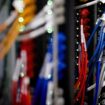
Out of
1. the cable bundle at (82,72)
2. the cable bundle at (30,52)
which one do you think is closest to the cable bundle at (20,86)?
the cable bundle at (30,52)

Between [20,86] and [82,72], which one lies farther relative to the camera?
[82,72]

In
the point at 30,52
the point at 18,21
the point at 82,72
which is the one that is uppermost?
the point at 18,21

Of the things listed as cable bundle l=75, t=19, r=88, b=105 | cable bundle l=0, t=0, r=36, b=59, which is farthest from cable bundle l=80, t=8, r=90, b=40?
cable bundle l=0, t=0, r=36, b=59

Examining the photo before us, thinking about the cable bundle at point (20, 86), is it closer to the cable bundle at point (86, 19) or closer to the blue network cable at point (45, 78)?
the blue network cable at point (45, 78)

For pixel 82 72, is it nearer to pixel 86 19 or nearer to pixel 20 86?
pixel 86 19

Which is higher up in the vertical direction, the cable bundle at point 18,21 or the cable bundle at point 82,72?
the cable bundle at point 18,21

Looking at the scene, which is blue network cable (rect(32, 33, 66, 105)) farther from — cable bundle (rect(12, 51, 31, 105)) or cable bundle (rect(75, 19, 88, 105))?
cable bundle (rect(75, 19, 88, 105))

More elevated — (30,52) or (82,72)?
(30,52)

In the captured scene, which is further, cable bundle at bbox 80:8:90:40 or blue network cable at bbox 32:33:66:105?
cable bundle at bbox 80:8:90:40

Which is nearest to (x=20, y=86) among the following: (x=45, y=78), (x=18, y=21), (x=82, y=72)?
(x=45, y=78)

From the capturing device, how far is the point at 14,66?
48.5 inches

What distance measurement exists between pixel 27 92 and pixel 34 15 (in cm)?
33

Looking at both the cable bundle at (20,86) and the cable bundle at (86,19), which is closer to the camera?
the cable bundle at (20,86)

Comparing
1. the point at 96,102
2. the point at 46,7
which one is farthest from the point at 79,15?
the point at 46,7
